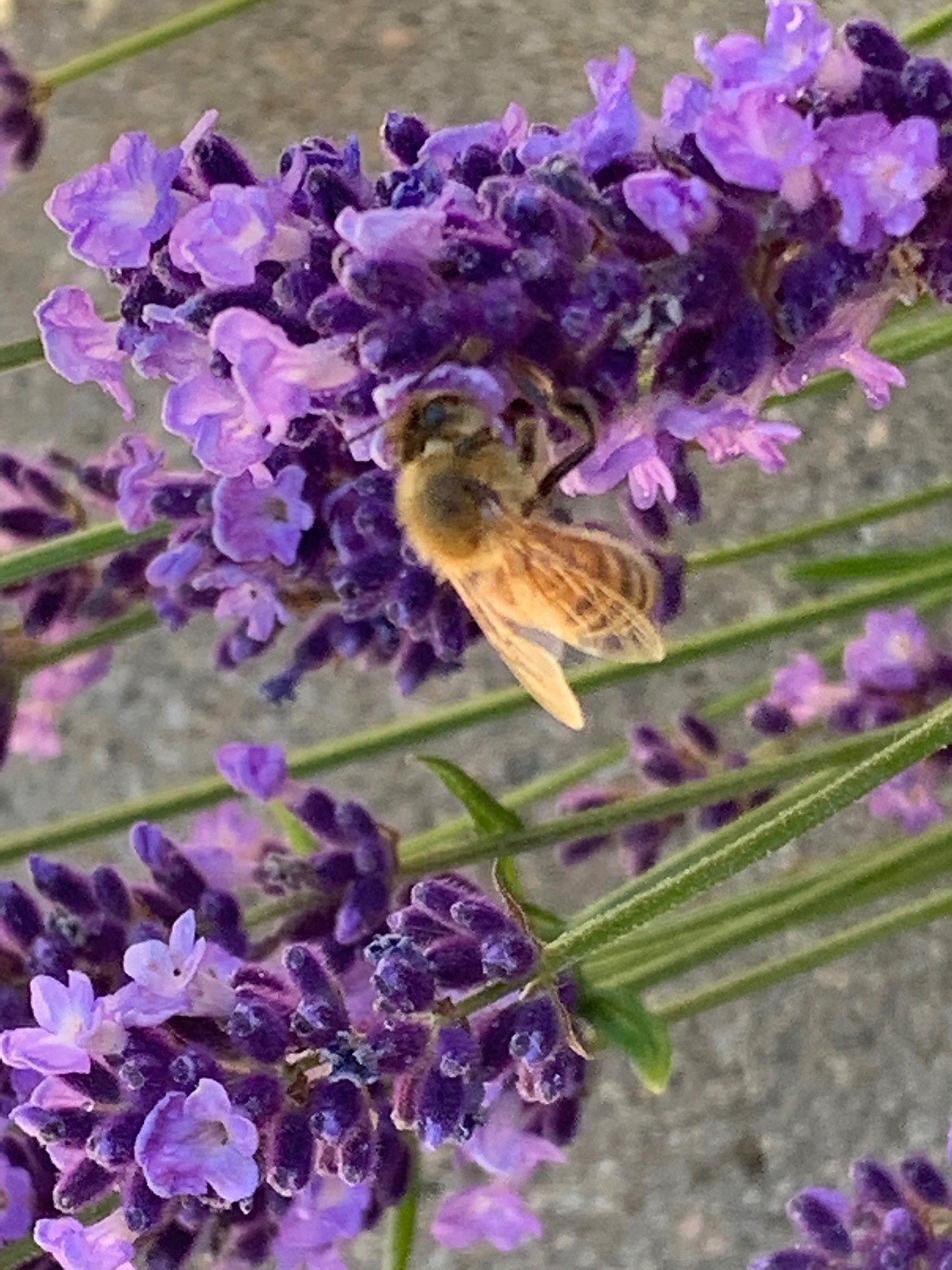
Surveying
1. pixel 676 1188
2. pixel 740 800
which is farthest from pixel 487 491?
pixel 676 1188

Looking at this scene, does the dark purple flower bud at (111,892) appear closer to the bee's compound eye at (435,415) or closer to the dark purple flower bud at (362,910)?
the dark purple flower bud at (362,910)

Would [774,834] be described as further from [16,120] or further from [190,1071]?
[16,120]

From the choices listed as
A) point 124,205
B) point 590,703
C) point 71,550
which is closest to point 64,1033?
point 71,550

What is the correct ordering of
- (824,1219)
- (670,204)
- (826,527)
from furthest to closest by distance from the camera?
(826,527), (824,1219), (670,204)

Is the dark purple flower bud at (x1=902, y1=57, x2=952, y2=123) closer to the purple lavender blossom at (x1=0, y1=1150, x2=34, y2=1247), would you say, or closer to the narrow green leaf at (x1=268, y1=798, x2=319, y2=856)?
the narrow green leaf at (x1=268, y1=798, x2=319, y2=856)

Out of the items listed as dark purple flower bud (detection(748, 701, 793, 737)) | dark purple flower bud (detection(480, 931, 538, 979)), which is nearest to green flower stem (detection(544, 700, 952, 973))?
dark purple flower bud (detection(480, 931, 538, 979))

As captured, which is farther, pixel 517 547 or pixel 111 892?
pixel 111 892
